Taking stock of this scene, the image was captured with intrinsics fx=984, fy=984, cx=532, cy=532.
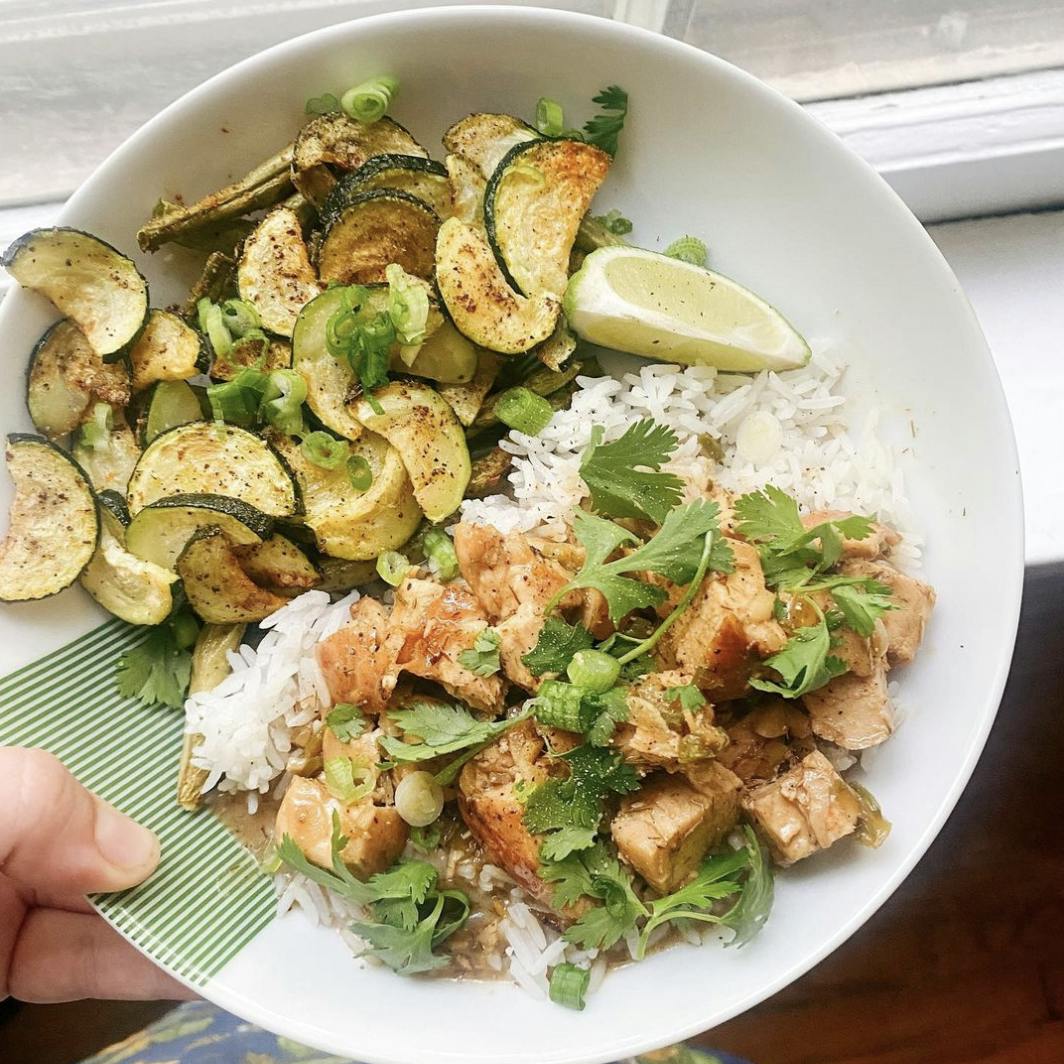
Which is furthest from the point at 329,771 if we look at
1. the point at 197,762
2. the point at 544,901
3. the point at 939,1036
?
the point at 939,1036

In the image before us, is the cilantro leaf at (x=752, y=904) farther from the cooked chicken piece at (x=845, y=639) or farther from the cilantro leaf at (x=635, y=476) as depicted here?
the cilantro leaf at (x=635, y=476)

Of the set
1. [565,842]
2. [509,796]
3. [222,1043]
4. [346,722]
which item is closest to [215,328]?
A: [346,722]

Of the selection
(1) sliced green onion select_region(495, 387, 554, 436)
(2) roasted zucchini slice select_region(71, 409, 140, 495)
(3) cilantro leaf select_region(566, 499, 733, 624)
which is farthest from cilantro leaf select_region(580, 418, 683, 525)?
(2) roasted zucchini slice select_region(71, 409, 140, 495)

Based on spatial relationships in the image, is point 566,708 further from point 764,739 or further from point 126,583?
point 126,583

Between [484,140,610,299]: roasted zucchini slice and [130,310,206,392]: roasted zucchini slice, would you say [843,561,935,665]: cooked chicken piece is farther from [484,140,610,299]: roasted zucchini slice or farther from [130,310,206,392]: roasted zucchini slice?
[130,310,206,392]: roasted zucchini slice

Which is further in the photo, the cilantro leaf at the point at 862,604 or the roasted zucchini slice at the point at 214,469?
the roasted zucchini slice at the point at 214,469

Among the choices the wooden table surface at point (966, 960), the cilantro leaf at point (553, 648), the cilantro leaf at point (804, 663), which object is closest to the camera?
the cilantro leaf at point (804, 663)

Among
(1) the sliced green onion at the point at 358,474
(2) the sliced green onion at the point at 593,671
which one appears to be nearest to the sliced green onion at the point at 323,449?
(1) the sliced green onion at the point at 358,474

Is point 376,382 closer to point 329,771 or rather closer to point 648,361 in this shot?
point 648,361
